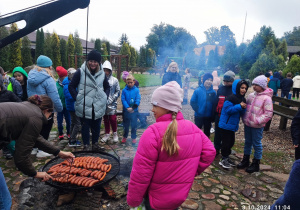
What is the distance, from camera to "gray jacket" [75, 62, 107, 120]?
4070 mm

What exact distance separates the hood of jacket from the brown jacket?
2111 millimetres

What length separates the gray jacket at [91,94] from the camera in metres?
4.07

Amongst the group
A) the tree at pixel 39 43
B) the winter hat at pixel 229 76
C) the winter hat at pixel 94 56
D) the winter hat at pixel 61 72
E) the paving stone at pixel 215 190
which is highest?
the tree at pixel 39 43

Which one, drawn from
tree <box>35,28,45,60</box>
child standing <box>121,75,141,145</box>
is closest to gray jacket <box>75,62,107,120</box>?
child standing <box>121,75,141,145</box>

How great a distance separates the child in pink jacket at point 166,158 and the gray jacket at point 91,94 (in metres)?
2.56

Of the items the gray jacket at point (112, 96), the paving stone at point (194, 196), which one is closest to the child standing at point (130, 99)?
the gray jacket at point (112, 96)

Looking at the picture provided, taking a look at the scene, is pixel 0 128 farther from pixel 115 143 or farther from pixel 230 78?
pixel 230 78

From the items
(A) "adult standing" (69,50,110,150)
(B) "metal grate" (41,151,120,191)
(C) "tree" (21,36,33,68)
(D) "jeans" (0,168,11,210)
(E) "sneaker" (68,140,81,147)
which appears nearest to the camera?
(D) "jeans" (0,168,11,210)

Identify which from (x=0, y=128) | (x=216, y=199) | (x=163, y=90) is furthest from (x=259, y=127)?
(x=0, y=128)

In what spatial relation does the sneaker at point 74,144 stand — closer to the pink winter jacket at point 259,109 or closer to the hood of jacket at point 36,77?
the hood of jacket at point 36,77

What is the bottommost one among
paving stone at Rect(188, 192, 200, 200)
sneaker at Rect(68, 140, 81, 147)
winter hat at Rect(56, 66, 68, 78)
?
paving stone at Rect(188, 192, 200, 200)

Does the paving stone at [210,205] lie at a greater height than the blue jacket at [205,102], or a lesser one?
lesser

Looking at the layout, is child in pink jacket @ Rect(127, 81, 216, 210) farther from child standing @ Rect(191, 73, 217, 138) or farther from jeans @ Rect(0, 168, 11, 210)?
child standing @ Rect(191, 73, 217, 138)

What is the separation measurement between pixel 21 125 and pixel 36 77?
235 centimetres
